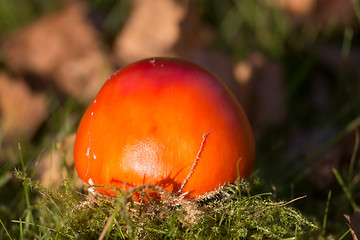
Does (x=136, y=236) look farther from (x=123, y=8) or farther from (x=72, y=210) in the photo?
(x=123, y=8)

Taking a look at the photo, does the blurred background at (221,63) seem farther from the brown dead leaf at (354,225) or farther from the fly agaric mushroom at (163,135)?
the fly agaric mushroom at (163,135)

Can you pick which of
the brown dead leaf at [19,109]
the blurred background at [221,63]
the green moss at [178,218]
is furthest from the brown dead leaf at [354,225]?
the brown dead leaf at [19,109]

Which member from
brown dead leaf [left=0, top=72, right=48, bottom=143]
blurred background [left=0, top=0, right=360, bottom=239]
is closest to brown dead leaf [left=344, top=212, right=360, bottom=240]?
blurred background [left=0, top=0, right=360, bottom=239]

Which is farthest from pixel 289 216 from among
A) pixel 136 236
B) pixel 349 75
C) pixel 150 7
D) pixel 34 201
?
pixel 150 7

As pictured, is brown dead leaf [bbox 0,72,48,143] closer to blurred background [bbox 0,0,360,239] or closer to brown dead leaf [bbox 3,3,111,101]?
blurred background [bbox 0,0,360,239]

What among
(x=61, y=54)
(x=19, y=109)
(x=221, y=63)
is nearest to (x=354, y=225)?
(x=221, y=63)
